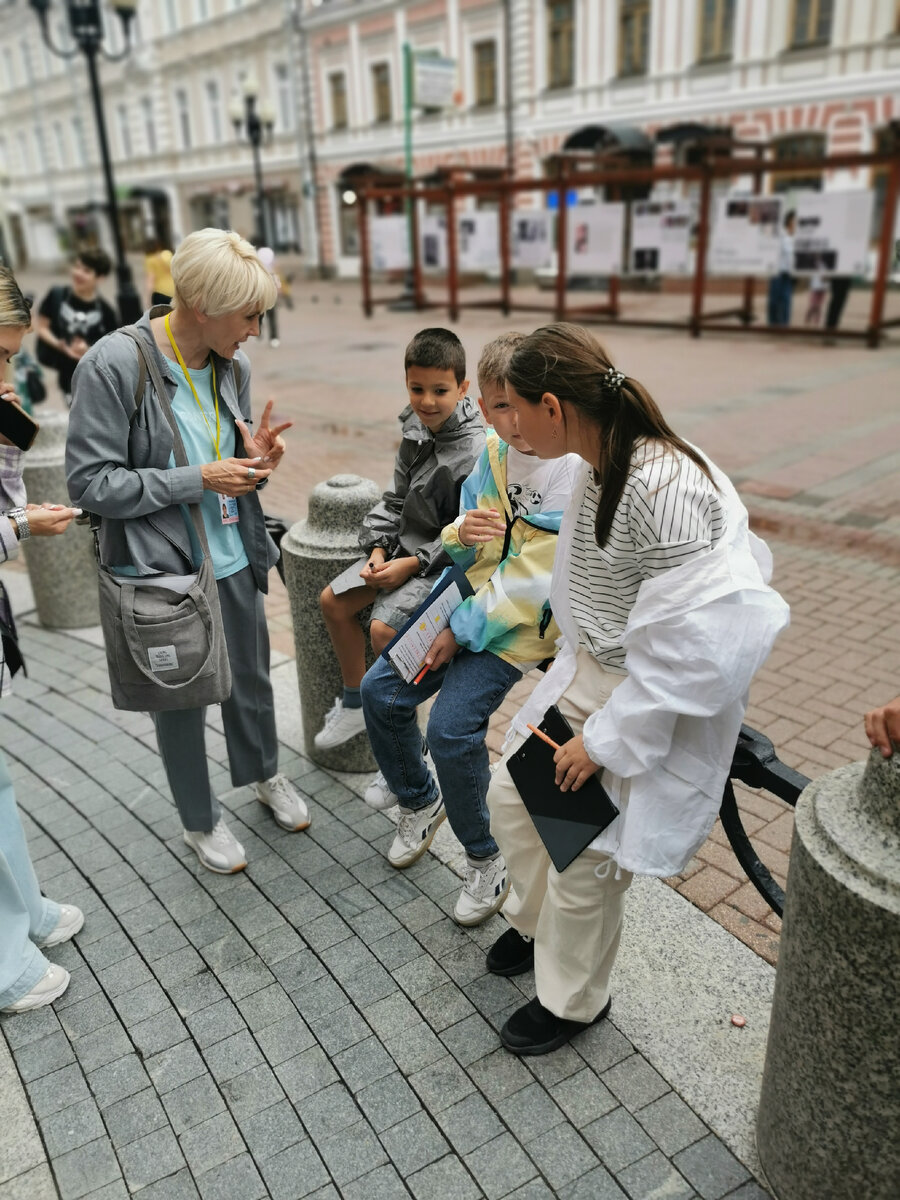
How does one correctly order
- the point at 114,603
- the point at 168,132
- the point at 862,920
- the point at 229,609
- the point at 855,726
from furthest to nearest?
the point at 168,132 < the point at 855,726 < the point at 229,609 < the point at 114,603 < the point at 862,920

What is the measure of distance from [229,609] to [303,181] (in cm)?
3736

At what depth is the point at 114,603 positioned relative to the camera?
9.12 ft

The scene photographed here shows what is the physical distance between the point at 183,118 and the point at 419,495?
153ft

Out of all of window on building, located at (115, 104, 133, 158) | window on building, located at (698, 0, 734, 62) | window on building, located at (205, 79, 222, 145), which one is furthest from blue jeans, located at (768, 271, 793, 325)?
window on building, located at (115, 104, 133, 158)

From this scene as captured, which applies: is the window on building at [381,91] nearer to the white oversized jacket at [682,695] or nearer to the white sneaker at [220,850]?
the white sneaker at [220,850]

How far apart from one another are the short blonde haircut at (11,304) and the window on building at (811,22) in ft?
81.8

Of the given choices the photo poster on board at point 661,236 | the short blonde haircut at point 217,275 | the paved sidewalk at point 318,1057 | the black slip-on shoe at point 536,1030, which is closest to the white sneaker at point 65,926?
the paved sidewalk at point 318,1057

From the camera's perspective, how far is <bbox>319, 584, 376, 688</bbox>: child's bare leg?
3.37 metres

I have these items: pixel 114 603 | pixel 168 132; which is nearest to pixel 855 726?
pixel 114 603

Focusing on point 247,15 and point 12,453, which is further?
point 247,15

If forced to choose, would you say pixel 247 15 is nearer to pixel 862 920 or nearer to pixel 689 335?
pixel 689 335

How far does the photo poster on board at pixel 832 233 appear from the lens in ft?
44.9

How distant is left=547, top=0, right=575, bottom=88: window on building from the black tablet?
2925 cm

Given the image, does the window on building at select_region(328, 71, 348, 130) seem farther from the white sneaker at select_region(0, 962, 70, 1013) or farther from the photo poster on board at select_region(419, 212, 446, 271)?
the white sneaker at select_region(0, 962, 70, 1013)
